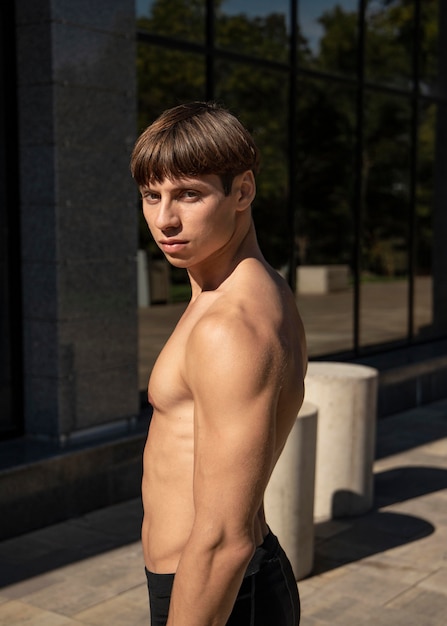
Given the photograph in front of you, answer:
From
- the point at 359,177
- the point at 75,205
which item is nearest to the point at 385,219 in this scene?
the point at 359,177

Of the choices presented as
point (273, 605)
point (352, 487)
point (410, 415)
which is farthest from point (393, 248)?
point (273, 605)

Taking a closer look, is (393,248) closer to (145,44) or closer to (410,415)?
(410,415)

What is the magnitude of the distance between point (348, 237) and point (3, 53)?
6122mm

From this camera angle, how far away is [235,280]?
2.03m

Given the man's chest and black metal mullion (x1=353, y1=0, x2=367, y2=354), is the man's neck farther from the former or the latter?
black metal mullion (x1=353, y1=0, x2=367, y2=354)

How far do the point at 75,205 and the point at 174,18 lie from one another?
2947 mm

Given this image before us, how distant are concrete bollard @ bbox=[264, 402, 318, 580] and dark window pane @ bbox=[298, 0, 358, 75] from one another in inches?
262

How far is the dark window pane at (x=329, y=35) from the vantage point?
36.6ft

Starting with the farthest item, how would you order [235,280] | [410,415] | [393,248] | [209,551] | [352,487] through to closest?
[393,248] < [410,415] < [352,487] < [235,280] < [209,551]

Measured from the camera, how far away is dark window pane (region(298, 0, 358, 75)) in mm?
11141

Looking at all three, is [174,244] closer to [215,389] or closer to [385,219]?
[215,389]

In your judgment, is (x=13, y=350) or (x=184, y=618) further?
(x=13, y=350)

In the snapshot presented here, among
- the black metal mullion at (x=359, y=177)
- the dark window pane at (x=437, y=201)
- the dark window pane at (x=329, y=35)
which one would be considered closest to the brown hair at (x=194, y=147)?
the dark window pane at (x=329, y=35)

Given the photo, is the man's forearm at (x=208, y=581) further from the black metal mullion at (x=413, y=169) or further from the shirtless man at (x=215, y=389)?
the black metal mullion at (x=413, y=169)
